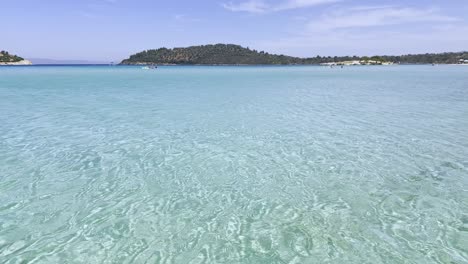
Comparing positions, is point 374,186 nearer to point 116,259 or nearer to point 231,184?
point 231,184

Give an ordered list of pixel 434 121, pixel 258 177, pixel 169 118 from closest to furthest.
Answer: pixel 258 177 → pixel 434 121 → pixel 169 118

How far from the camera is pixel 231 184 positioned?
10883 millimetres

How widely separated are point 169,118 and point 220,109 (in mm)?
5649

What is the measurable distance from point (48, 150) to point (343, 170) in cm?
1111

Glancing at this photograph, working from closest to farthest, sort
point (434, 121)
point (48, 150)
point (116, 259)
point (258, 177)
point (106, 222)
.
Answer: point (116, 259) < point (106, 222) < point (258, 177) < point (48, 150) < point (434, 121)

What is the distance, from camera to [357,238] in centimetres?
756

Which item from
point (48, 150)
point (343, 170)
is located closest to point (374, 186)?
point (343, 170)

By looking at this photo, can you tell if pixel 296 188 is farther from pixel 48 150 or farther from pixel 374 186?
pixel 48 150

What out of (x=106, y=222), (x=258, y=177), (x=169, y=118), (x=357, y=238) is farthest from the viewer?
(x=169, y=118)

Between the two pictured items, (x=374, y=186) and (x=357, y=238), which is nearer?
(x=357, y=238)

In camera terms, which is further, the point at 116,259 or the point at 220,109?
the point at 220,109

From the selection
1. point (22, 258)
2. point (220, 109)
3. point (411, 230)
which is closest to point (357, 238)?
point (411, 230)

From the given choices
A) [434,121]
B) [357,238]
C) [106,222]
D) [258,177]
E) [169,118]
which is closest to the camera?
[357,238]

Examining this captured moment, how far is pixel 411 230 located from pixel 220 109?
67.7 ft
